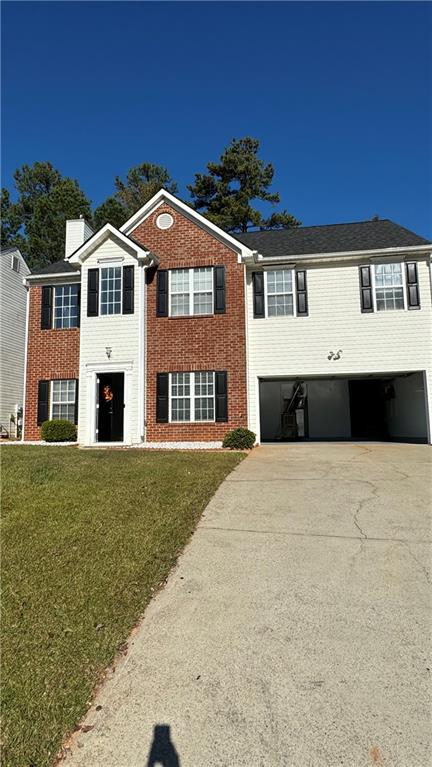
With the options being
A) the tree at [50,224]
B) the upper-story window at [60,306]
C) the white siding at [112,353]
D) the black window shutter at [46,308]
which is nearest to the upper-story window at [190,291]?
the white siding at [112,353]

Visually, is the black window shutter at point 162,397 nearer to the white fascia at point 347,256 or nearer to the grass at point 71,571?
the white fascia at point 347,256

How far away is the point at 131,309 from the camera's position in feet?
48.1

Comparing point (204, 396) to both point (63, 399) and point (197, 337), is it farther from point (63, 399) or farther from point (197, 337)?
point (63, 399)

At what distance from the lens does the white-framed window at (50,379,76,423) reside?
622 inches

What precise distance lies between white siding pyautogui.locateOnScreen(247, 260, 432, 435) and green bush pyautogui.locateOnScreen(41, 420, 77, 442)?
572 cm

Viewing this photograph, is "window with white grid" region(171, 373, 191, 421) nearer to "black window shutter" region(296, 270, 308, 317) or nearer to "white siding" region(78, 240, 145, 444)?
"white siding" region(78, 240, 145, 444)

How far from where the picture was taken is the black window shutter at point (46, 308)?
16.3 meters

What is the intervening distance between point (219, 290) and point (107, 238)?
3.95m

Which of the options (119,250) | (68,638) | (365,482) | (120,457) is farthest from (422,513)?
(119,250)

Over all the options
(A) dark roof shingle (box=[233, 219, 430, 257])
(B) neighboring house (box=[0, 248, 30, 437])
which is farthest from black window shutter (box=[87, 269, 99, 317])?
(B) neighboring house (box=[0, 248, 30, 437])

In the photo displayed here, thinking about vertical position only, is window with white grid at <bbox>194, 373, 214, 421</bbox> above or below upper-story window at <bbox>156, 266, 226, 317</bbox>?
below

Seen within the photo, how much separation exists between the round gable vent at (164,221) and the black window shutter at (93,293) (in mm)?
2546

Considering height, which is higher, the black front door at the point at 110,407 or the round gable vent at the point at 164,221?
the round gable vent at the point at 164,221

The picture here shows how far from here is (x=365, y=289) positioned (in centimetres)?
1472
